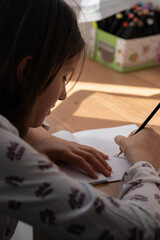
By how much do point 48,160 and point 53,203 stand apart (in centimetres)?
8

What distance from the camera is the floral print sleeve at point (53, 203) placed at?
21.1 inches

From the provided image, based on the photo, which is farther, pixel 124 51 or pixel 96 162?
pixel 124 51

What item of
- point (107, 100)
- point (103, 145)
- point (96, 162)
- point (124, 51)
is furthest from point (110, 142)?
point (124, 51)

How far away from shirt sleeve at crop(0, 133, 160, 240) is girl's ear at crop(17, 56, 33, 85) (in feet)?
0.40

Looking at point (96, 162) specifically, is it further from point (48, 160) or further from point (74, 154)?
point (48, 160)

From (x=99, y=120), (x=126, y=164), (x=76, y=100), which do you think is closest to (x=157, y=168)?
(x=126, y=164)

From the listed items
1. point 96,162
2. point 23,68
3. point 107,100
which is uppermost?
point 23,68

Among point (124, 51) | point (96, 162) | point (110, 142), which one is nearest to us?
point (96, 162)

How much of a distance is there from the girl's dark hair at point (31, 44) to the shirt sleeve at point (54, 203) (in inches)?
4.7

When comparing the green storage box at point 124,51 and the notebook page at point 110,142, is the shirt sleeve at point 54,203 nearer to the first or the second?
the notebook page at point 110,142

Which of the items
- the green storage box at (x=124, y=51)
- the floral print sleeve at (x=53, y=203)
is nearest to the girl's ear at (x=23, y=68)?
the floral print sleeve at (x=53, y=203)

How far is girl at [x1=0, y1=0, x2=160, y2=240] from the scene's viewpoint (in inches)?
21.3

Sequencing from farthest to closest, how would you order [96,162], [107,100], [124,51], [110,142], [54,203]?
[124,51] < [107,100] < [110,142] < [96,162] < [54,203]

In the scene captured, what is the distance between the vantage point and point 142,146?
802 millimetres
